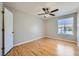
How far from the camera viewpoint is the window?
19.1 feet

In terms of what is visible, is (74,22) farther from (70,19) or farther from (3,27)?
(3,27)

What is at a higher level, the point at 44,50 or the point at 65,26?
the point at 65,26

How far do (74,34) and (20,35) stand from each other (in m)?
3.70

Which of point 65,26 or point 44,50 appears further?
point 65,26

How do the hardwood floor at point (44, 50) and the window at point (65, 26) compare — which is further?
the window at point (65, 26)

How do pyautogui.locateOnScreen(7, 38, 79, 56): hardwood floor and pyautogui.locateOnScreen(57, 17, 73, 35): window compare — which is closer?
pyautogui.locateOnScreen(7, 38, 79, 56): hardwood floor

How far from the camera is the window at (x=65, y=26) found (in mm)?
5832

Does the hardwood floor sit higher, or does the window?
the window

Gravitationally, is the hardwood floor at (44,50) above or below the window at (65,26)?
below

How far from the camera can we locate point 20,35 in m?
4.85

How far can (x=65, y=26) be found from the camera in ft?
20.3

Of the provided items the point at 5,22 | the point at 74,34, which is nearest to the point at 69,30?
the point at 74,34

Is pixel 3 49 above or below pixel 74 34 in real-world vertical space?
below

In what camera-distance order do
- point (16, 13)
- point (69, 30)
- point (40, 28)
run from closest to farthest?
point (16, 13), point (69, 30), point (40, 28)
